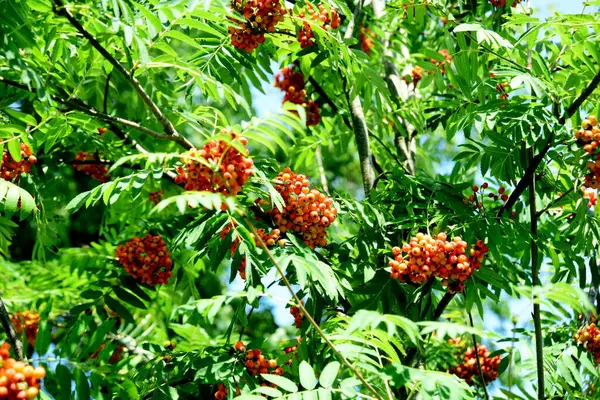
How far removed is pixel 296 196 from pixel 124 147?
71.0 inches

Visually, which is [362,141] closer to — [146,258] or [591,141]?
[146,258]

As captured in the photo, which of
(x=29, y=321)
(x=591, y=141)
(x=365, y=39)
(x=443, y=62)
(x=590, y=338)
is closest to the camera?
(x=591, y=141)

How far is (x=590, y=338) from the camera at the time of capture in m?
4.61

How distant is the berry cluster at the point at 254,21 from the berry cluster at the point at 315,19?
23cm

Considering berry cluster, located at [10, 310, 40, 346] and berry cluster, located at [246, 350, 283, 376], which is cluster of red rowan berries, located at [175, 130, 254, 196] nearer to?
berry cluster, located at [246, 350, 283, 376]

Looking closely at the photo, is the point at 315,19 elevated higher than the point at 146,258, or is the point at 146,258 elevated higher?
the point at 315,19

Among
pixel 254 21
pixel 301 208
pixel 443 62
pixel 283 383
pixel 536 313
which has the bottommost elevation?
pixel 283 383

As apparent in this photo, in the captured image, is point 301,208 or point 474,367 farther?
point 474,367

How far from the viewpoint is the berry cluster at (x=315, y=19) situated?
14.5ft

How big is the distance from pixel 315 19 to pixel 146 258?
76.3 inches

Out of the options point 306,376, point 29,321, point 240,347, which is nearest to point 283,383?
point 306,376

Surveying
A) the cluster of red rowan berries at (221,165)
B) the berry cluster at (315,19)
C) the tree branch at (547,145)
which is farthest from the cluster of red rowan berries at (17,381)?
the tree branch at (547,145)

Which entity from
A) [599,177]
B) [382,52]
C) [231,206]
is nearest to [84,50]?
[231,206]

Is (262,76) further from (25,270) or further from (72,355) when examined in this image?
(25,270)
